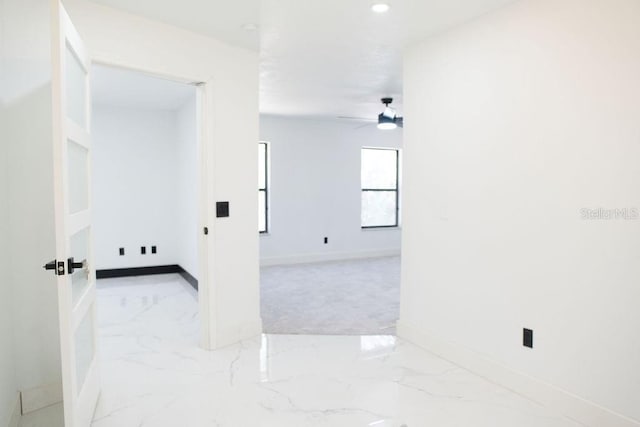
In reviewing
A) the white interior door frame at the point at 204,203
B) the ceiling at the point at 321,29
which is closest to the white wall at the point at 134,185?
the ceiling at the point at 321,29

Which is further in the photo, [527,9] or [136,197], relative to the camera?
[136,197]

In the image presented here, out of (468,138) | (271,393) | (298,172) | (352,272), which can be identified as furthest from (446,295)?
(298,172)

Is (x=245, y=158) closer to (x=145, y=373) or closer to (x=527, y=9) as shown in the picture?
(x=145, y=373)

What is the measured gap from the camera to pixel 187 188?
549 centimetres

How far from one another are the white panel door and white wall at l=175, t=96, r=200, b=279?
101 inches

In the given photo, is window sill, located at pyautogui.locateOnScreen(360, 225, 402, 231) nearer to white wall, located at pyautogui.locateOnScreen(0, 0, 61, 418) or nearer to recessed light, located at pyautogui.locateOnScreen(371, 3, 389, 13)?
recessed light, located at pyautogui.locateOnScreen(371, 3, 389, 13)

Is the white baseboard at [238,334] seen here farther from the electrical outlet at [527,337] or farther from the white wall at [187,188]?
the electrical outlet at [527,337]

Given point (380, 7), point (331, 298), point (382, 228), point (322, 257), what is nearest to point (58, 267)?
point (380, 7)

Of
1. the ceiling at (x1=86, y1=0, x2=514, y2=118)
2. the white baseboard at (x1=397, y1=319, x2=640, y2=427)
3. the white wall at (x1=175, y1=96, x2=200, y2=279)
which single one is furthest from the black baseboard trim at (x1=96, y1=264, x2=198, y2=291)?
the white baseboard at (x1=397, y1=319, x2=640, y2=427)

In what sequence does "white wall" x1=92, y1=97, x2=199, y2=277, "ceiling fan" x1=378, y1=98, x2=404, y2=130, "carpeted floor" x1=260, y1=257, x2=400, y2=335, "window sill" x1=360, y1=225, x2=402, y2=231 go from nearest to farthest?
"carpeted floor" x1=260, y1=257, x2=400, y2=335 < "ceiling fan" x1=378, y1=98, x2=404, y2=130 < "white wall" x1=92, y1=97, x2=199, y2=277 < "window sill" x1=360, y1=225, x2=402, y2=231

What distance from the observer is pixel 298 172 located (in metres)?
7.12

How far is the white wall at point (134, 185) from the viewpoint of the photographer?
5.90 metres

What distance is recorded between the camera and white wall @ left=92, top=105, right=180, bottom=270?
19.4 feet

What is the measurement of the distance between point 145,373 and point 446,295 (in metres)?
2.15
